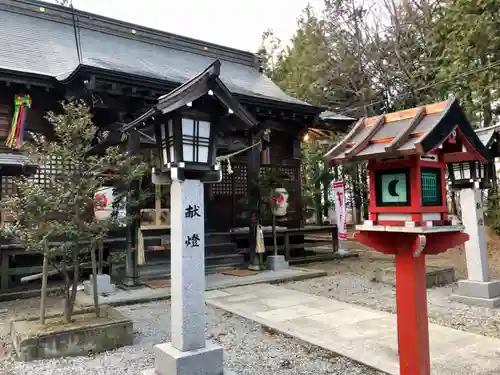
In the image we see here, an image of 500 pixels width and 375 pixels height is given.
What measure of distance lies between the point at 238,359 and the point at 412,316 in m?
2.14

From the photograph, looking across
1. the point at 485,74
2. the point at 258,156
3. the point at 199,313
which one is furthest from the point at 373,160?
the point at 485,74

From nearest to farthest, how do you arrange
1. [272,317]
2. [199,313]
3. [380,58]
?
[199,313], [272,317], [380,58]

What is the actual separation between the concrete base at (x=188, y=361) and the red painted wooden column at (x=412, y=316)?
1.69 metres

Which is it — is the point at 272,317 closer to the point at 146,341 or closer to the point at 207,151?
the point at 146,341

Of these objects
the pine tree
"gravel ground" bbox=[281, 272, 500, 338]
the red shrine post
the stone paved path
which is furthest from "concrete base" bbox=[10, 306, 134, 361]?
"gravel ground" bbox=[281, 272, 500, 338]

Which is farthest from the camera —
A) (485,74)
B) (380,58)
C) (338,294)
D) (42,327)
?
(380,58)

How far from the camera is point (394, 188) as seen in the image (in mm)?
3396

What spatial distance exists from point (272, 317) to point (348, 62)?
15349 millimetres

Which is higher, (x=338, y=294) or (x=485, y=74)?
(x=485, y=74)

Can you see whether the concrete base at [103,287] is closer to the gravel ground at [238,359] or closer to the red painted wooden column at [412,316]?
the gravel ground at [238,359]

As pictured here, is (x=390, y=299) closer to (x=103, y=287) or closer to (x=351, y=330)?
(x=351, y=330)

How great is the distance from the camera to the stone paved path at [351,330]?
4.27 meters

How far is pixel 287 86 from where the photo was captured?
22.1 meters

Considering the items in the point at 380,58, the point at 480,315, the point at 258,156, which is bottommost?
the point at 480,315
